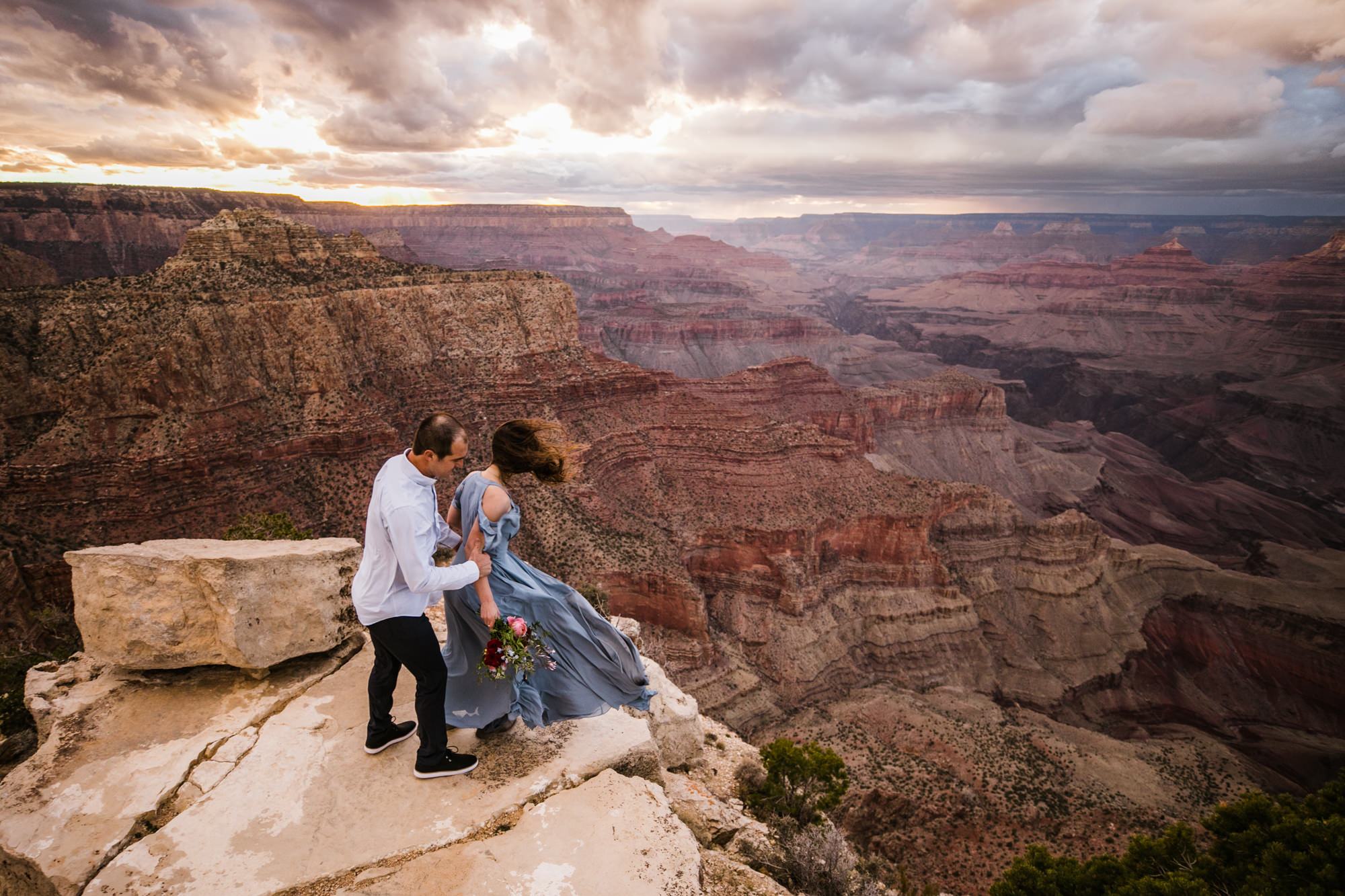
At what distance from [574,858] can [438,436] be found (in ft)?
11.4

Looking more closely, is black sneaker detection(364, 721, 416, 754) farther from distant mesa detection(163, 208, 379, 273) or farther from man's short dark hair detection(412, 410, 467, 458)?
distant mesa detection(163, 208, 379, 273)

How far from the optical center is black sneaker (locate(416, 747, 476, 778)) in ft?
17.5

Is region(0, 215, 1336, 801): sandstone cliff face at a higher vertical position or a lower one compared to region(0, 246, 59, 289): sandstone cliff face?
lower

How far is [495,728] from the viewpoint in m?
5.98

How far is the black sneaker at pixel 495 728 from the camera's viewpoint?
593 cm

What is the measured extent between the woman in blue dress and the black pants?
1.50ft

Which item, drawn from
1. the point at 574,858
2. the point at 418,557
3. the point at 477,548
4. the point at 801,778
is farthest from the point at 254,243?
the point at 574,858

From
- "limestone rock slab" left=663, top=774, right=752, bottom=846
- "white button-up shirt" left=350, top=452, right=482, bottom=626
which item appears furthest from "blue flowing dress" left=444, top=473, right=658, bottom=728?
"limestone rock slab" left=663, top=774, right=752, bottom=846

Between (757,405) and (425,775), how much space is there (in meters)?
56.0

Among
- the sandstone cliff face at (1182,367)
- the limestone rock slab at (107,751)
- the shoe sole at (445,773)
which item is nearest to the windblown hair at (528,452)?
the shoe sole at (445,773)

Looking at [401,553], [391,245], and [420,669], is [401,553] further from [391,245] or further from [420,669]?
Answer: [391,245]

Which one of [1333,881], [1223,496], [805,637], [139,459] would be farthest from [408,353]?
[1223,496]

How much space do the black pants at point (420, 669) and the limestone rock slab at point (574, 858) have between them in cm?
96

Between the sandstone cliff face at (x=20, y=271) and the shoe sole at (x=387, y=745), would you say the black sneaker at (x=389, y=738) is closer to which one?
the shoe sole at (x=387, y=745)
